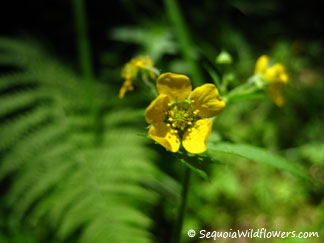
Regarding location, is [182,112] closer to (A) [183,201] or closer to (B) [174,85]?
(B) [174,85]

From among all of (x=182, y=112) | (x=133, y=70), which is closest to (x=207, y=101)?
(x=182, y=112)

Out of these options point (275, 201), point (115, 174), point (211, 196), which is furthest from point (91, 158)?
point (275, 201)

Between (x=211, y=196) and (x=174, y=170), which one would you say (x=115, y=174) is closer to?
(x=174, y=170)

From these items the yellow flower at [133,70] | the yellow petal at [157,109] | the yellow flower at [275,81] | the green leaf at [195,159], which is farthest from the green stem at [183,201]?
the yellow flower at [275,81]

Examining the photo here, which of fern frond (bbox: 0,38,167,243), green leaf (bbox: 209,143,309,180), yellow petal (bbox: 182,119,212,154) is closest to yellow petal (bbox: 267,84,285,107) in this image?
green leaf (bbox: 209,143,309,180)

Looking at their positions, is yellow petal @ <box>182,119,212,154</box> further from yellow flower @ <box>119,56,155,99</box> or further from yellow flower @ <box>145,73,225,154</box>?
yellow flower @ <box>119,56,155,99</box>

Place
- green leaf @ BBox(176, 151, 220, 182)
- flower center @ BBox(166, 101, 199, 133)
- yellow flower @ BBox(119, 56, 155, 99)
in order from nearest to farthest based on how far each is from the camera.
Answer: green leaf @ BBox(176, 151, 220, 182)
flower center @ BBox(166, 101, 199, 133)
yellow flower @ BBox(119, 56, 155, 99)

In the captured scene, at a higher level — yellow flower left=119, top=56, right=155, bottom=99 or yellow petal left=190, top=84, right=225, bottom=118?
yellow flower left=119, top=56, right=155, bottom=99
